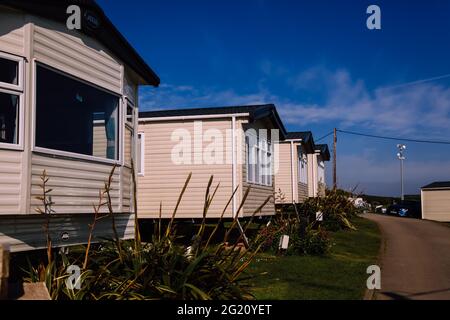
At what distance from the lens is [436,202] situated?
34.8 metres

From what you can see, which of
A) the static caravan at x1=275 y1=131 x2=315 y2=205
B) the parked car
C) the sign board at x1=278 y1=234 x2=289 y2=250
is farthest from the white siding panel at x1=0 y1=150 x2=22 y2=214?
the parked car

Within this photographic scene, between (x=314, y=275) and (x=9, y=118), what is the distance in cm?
621

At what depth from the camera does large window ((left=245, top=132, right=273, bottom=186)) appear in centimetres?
1564

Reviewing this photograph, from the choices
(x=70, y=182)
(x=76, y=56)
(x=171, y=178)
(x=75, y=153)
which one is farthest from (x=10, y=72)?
(x=171, y=178)

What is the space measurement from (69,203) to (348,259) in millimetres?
7635

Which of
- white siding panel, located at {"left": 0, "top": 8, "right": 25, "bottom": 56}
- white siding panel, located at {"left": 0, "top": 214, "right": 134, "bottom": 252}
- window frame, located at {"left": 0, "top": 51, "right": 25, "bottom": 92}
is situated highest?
white siding panel, located at {"left": 0, "top": 8, "right": 25, "bottom": 56}

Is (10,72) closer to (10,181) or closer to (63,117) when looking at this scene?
(10,181)

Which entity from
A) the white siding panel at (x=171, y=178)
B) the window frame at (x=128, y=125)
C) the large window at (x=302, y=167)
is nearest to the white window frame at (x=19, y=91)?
the window frame at (x=128, y=125)

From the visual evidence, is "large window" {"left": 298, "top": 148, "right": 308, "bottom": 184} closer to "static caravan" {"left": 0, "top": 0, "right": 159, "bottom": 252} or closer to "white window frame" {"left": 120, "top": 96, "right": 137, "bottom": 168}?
"white window frame" {"left": 120, "top": 96, "right": 137, "bottom": 168}

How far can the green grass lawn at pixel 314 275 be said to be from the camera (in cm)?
830

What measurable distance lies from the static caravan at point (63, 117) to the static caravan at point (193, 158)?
406 cm

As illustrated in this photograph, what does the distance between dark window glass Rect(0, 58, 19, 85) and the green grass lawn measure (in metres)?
4.17
